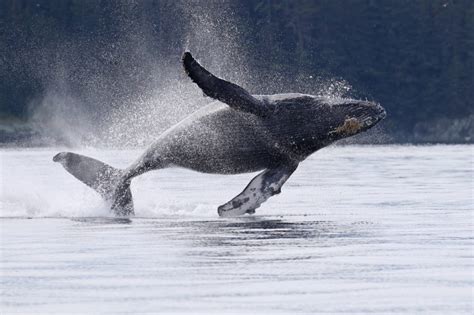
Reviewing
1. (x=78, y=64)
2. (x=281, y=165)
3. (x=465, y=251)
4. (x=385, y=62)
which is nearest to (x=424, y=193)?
(x=281, y=165)

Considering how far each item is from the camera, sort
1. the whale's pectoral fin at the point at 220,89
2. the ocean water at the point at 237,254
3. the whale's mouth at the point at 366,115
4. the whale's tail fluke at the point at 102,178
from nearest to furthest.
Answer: the ocean water at the point at 237,254 < the whale's pectoral fin at the point at 220,89 < the whale's mouth at the point at 366,115 < the whale's tail fluke at the point at 102,178

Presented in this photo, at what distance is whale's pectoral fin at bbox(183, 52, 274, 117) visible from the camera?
70.8ft

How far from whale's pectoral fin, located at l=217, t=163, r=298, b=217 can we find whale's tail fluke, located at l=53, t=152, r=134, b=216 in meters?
1.70

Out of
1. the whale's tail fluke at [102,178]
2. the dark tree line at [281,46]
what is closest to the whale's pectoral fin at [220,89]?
the whale's tail fluke at [102,178]

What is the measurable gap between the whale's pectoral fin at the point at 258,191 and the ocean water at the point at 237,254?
225 millimetres

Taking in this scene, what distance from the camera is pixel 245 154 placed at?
22562 millimetres

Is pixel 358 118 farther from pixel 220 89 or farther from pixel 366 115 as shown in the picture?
pixel 220 89

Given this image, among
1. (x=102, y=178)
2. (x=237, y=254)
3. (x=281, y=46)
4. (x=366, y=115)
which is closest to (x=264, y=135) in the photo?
(x=366, y=115)

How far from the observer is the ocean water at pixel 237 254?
13.6 metres

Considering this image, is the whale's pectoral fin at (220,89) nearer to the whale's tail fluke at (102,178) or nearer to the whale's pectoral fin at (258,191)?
the whale's pectoral fin at (258,191)

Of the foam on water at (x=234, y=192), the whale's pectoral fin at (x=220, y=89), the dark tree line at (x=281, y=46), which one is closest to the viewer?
the whale's pectoral fin at (x=220, y=89)

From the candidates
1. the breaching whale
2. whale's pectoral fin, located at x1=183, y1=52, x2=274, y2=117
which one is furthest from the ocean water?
whale's pectoral fin, located at x1=183, y1=52, x2=274, y2=117

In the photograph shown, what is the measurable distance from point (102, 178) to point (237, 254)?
292 inches

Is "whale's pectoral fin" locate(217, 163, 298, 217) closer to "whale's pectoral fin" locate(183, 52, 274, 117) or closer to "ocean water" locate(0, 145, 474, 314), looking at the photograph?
"ocean water" locate(0, 145, 474, 314)
